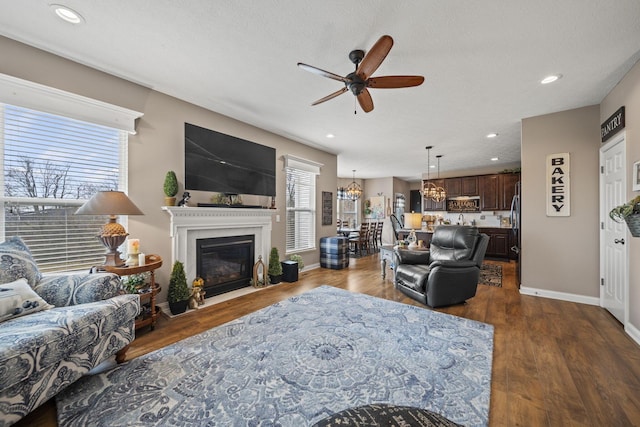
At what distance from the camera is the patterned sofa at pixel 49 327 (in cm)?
130

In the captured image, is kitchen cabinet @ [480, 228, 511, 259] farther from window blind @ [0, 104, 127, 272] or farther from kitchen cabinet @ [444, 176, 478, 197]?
window blind @ [0, 104, 127, 272]

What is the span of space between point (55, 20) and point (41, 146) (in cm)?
109

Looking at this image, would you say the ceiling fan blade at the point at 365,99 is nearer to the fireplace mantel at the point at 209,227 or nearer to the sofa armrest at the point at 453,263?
the sofa armrest at the point at 453,263

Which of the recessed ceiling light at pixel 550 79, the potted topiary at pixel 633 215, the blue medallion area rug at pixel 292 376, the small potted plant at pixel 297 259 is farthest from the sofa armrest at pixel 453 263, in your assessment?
the small potted plant at pixel 297 259

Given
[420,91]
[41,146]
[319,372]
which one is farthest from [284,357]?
[420,91]

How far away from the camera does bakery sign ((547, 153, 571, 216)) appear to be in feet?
11.4

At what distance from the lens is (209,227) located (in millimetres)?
3516

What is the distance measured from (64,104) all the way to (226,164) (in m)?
1.72

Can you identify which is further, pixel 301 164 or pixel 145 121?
pixel 301 164

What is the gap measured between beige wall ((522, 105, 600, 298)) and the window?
3.67 metres

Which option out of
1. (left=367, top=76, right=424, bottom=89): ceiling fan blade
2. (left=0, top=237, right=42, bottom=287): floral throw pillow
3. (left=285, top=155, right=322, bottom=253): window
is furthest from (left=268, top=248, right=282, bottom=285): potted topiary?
(left=367, top=76, right=424, bottom=89): ceiling fan blade

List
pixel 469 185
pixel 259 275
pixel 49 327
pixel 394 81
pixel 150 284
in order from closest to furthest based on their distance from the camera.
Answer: pixel 49 327
pixel 394 81
pixel 150 284
pixel 259 275
pixel 469 185

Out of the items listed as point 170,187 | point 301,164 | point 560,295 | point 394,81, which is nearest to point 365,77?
point 394,81

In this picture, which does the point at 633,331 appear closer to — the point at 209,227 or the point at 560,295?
the point at 560,295
